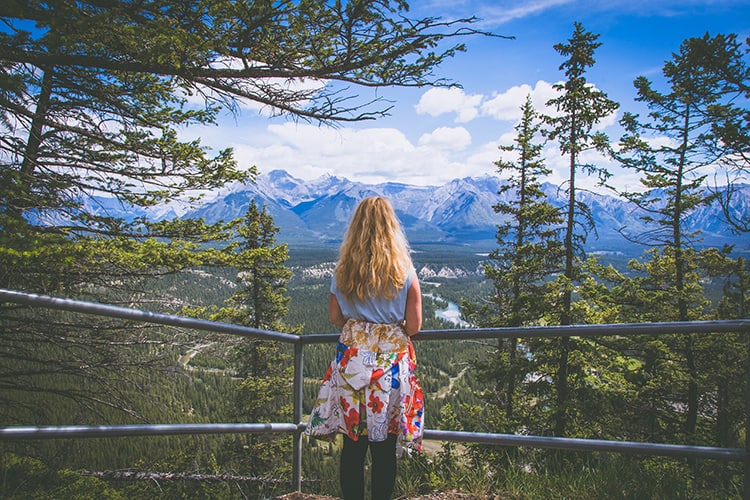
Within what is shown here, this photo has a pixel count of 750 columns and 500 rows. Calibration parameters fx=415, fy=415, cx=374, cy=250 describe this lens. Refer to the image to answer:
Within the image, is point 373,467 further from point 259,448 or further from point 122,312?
point 259,448

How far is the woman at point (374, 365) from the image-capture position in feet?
7.20

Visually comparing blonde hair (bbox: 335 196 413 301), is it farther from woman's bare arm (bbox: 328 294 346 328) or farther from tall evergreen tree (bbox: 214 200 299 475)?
tall evergreen tree (bbox: 214 200 299 475)

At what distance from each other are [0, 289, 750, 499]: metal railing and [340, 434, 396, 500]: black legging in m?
0.41

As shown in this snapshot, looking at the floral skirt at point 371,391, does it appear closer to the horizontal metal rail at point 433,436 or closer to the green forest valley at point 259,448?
the horizontal metal rail at point 433,436

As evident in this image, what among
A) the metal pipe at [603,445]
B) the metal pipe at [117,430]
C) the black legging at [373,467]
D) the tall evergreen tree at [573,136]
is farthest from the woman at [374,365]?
the tall evergreen tree at [573,136]

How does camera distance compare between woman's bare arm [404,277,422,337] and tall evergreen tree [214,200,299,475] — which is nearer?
woman's bare arm [404,277,422,337]

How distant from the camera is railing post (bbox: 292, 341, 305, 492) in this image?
9.14ft

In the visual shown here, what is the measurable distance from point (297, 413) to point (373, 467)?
0.75m

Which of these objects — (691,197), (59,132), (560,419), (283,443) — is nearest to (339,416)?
(59,132)

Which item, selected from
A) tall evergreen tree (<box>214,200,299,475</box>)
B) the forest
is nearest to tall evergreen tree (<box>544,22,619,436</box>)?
the forest

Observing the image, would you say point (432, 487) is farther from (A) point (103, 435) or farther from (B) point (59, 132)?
(B) point (59, 132)

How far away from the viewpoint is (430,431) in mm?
2598

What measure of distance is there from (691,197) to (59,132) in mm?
14301

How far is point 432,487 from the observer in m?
2.99
